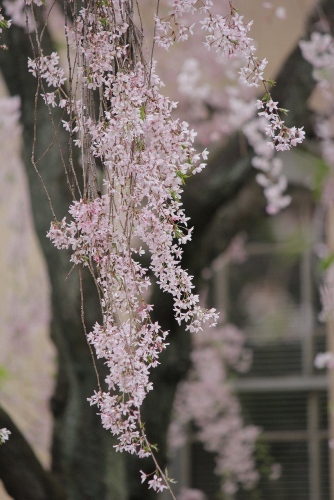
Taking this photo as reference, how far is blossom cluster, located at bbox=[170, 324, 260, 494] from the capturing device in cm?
552

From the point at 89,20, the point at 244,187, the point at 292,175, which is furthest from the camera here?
the point at 292,175

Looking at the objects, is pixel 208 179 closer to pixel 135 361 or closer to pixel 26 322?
pixel 135 361

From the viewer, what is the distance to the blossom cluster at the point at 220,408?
5.52 m

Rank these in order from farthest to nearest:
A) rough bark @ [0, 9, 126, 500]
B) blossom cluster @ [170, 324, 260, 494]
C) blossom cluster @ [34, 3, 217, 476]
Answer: blossom cluster @ [170, 324, 260, 494]
rough bark @ [0, 9, 126, 500]
blossom cluster @ [34, 3, 217, 476]

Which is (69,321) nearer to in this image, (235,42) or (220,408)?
(235,42)

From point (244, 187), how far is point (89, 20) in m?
2.06

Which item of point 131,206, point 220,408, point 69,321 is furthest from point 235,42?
point 220,408

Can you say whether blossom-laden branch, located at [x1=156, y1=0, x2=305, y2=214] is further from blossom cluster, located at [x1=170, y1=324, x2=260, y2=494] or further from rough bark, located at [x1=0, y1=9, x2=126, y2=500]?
blossom cluster, located at [x1=170, y1=324, x2=260, y2=494]

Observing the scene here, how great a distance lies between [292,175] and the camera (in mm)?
4449

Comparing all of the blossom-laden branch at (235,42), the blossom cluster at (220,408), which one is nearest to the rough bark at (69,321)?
the blossom-laden branch at (235,42)

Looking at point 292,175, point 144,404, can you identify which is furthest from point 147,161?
point 292,175

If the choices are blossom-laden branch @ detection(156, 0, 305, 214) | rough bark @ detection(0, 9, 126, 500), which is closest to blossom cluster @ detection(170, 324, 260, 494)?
rough bark @ detection(0, 9, 126, 500)

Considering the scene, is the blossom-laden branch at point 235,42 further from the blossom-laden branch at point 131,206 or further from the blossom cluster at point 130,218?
the blossom cluster at point 130,218

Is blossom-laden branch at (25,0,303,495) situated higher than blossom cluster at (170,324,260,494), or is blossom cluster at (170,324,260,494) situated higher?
blossom cluster at (170,324,260,494)
